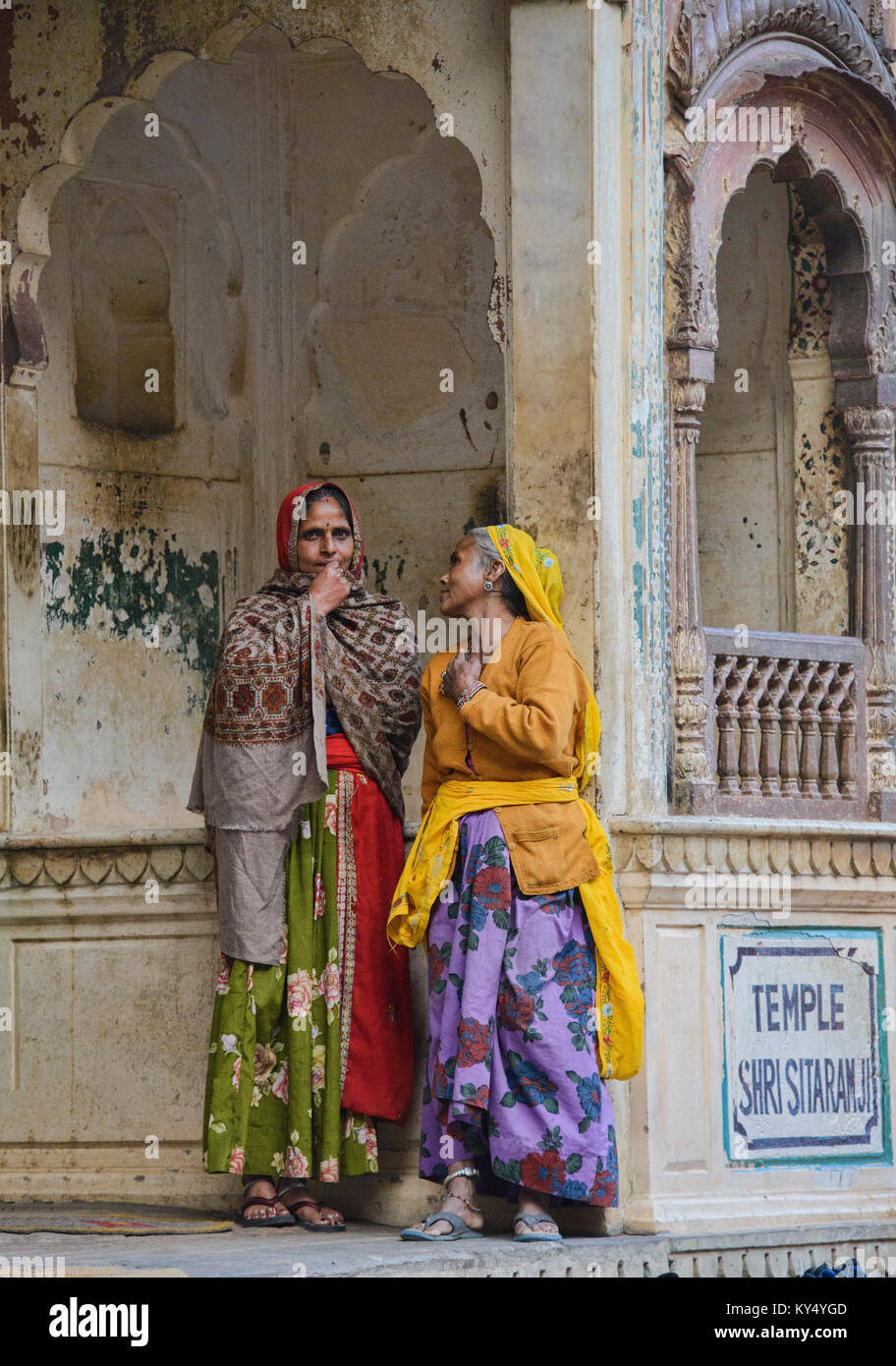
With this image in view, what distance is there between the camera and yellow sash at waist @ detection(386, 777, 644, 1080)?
246 inches

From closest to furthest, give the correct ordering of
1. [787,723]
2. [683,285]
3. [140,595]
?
[683,285] → [787,723] → [140,595]

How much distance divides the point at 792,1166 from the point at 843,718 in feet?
5.09

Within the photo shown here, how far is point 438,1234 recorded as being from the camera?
605cm

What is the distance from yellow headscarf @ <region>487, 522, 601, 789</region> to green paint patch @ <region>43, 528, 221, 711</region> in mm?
2500

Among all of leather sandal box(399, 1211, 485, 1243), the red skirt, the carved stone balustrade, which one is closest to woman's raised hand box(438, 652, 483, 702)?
the red skirt

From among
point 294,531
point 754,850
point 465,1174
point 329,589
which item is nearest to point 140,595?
point 294,531

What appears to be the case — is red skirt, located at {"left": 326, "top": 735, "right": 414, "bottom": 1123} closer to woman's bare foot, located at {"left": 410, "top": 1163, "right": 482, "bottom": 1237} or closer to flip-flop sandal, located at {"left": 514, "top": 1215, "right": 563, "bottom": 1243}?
woman's bare foot, located at {"left": 410, "top": 1163, "right": 482, "bottom": 1237}

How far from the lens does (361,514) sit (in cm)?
910

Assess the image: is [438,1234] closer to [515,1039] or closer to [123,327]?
[515,1039]

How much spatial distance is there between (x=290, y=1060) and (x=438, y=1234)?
2.35 feet

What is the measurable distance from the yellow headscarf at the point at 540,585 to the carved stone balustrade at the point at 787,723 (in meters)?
0.84

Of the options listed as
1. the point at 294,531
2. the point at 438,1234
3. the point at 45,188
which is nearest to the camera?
the point at 438,1234
